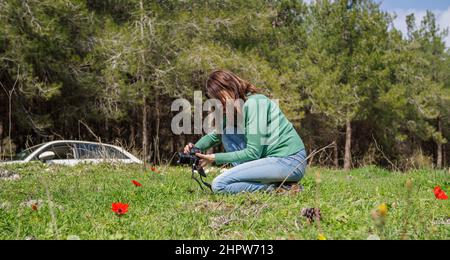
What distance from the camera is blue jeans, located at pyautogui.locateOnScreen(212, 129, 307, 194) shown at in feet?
15.1

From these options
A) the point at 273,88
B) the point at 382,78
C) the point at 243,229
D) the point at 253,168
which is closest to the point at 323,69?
the point at 382,78

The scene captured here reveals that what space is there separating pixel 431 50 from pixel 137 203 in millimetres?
29810

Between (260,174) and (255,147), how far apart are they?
28cm

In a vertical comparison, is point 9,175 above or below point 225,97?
below

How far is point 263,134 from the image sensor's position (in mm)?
4551

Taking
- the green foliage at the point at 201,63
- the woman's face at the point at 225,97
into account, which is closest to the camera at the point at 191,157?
the woman's face at the point at 225,97

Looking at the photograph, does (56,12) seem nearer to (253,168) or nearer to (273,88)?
(273,88)

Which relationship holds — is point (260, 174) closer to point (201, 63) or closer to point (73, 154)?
point (73, 154)

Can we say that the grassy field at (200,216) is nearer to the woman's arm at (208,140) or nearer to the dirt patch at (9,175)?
the woman's arm at (208,140)

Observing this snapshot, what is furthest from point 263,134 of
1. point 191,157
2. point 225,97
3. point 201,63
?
point 201,63

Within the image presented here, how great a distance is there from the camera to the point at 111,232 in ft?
10.1

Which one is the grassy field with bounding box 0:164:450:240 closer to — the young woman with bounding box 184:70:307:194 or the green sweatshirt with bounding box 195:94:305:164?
the young woman with bounding box 184:70:307:194

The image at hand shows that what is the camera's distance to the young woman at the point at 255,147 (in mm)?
4480

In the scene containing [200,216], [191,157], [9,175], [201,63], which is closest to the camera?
[200,216]
